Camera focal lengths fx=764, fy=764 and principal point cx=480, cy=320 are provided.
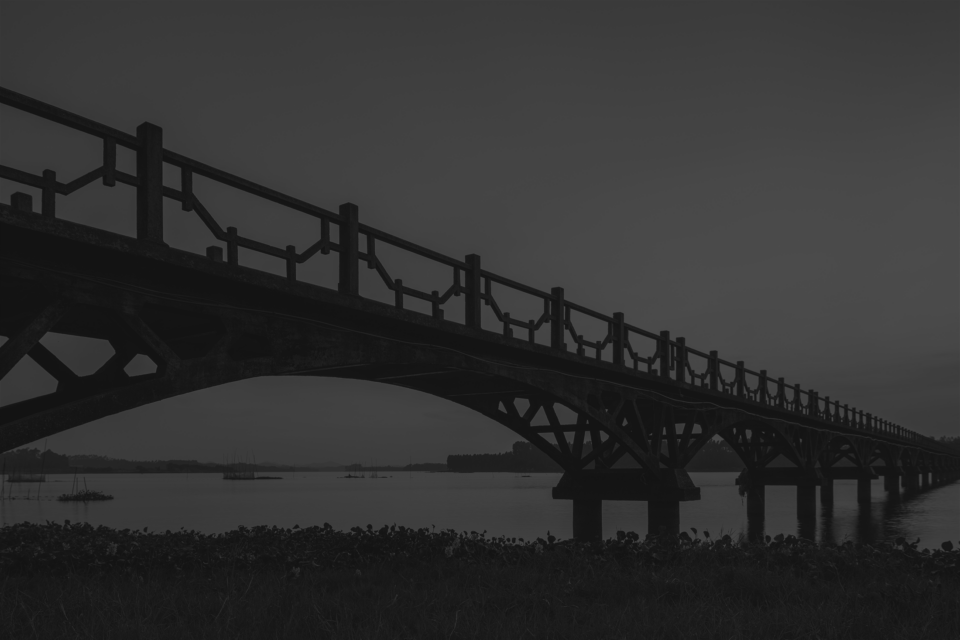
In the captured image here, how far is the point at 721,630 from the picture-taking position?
6090mm

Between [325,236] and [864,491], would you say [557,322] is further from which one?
[864,491]

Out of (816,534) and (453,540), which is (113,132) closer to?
(453,540)

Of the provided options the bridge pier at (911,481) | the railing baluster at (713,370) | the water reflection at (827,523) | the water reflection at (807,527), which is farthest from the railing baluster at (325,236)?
the bridge pier at (911,481)

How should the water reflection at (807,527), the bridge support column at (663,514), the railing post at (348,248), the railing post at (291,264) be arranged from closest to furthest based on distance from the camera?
the railing post at (291,264)
the railing post at (348,248)
the bridge support column at (663,514)
the water reflection at (807,527)

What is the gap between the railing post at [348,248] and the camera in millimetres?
11594

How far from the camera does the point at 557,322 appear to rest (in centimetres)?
1770

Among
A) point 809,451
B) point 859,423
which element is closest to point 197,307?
point 809,451

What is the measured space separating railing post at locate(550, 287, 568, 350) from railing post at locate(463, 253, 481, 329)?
11.1ft

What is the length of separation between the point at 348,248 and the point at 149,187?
3.39m

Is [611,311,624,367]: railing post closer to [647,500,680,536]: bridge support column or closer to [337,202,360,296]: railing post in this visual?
[647,500,680,536]: bridge support column

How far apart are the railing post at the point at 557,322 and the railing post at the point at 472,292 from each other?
337cm

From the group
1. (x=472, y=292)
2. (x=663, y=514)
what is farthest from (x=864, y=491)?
(x=472, y=292)

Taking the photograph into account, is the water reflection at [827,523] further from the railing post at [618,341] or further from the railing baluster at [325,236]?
the railing baluster at [325,236]

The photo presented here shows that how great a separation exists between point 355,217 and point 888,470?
6931 centimetres
